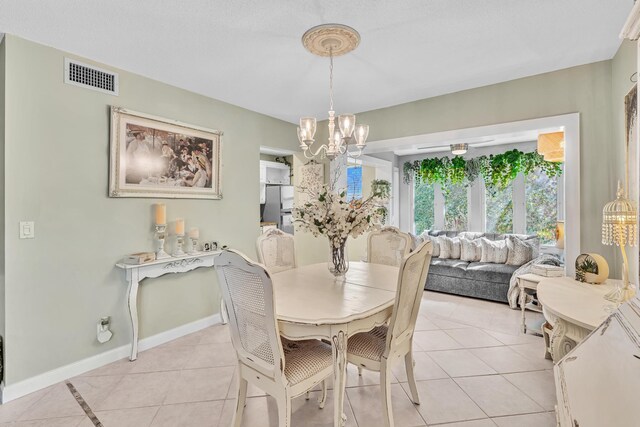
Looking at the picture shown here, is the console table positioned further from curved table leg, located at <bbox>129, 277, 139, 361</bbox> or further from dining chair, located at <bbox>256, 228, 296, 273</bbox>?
curved table leg, located at <bbox>129, 277, 139, 361</bbox>

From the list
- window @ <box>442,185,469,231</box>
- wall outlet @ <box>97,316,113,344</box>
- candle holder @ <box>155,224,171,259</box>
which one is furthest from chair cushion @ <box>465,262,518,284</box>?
wall outlet @ <box>97,316,113,344</box>

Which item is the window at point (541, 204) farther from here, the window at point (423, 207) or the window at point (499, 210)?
the window at point (423, 207)

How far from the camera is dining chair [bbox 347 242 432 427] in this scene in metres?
1.65

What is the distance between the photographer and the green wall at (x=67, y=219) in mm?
2158

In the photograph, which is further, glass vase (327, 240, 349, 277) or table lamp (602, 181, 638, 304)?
glass vase (327, 240, 349, 277)

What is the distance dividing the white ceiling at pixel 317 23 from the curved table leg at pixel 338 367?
6.15 ft

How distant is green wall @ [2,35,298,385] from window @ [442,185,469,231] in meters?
5.23

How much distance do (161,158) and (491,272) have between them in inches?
171

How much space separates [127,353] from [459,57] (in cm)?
379

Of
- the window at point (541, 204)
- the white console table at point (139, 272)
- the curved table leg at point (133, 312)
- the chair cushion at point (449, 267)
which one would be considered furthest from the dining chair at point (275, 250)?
the window at point (541, 204)

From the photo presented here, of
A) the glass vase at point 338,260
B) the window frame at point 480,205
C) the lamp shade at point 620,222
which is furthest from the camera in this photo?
the window frame at point 480,205

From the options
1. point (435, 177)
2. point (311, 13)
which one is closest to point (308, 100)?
point (311, 13)

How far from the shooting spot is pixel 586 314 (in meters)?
1.54

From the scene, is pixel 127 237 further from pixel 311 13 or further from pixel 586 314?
pixel 586 314
